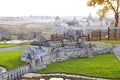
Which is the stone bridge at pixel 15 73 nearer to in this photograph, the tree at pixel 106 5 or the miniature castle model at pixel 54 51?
the miniature castle model at pixel 54 51

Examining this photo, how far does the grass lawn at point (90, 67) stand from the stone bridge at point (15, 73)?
1231mm

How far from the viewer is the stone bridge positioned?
18.9m

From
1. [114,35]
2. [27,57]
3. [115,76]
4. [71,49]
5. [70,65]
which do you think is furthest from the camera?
[114,35]

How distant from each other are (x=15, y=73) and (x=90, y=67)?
210 inches

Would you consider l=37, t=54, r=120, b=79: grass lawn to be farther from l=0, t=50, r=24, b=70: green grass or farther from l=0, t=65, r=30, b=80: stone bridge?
l=0, t=50, r=24, b=70: green grass

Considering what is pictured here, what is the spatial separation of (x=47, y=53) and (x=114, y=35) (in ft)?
53.7

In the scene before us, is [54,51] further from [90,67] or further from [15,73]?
[15,73]

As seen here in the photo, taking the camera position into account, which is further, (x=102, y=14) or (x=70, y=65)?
(x=102, y=14)

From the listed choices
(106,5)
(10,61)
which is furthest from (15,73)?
(106,5)

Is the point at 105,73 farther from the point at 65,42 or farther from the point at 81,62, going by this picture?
the point at 65,42

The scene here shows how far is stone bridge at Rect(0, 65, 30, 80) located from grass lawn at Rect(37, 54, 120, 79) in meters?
1.23

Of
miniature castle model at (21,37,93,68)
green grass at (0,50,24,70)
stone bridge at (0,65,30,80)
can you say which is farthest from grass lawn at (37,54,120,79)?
green grass at (0,50,24,70)

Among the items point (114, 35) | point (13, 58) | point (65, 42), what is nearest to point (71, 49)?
point (65, 42)

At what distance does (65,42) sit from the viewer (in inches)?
1113
